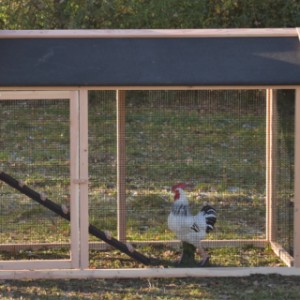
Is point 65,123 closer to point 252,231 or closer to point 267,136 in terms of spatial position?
point 267,136

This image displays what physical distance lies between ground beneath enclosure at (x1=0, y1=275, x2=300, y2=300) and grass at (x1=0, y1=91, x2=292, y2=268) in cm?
67

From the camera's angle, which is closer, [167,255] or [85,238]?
[85,238]

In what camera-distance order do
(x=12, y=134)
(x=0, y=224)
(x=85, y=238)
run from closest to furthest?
1. (x=85, y=238)
2. (x=12, y=134)
3. (x=0, y=224)

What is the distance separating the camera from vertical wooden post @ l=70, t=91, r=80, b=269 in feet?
22.0

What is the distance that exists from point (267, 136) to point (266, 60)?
0.83m

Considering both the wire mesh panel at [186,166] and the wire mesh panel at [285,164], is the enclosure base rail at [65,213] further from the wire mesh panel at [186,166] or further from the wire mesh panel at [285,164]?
the wire mesh panel at [285,164]

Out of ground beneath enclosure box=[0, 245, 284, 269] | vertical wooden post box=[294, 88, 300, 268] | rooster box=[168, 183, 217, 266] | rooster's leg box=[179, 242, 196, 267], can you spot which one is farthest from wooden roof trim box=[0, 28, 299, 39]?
ground beneath enclosure box=[0, 245, 284, 269]

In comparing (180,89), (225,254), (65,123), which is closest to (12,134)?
(65,123)

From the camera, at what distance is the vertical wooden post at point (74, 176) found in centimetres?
670

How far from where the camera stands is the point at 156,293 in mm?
6359

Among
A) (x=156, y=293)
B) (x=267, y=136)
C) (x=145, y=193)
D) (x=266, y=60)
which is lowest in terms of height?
(x=156, y=293)

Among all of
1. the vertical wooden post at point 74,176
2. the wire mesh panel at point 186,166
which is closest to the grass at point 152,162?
the wire mesh panel at point 186,166

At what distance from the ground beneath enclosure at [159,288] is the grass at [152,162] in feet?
2.20

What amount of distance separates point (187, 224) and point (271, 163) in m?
1.09
